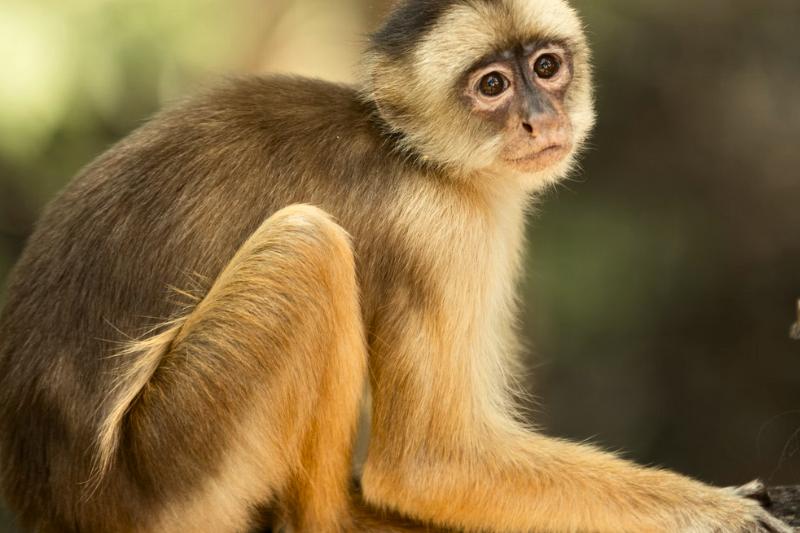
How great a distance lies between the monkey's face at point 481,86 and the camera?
24.6 feet

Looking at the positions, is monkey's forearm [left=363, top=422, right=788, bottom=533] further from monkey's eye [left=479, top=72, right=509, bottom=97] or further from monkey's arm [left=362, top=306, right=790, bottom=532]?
monkey's eye [left=479, top=72, right=509, bottom=97]

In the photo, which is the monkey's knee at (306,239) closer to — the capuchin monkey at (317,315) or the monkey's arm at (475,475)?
the capuchin monkey at (317,315)

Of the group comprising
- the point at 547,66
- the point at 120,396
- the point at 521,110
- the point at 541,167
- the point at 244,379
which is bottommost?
the point at 120,396

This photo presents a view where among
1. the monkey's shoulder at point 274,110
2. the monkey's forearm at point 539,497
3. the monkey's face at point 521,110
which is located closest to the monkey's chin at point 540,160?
the monkey's face at point 521,110

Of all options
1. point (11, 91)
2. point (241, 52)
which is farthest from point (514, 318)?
point (241, 52)

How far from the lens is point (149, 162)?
741 cm

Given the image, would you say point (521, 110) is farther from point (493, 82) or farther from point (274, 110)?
point (274, 110)

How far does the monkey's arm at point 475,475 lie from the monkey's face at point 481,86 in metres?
1.13

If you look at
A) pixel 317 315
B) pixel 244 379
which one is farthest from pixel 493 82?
pixel 244 379

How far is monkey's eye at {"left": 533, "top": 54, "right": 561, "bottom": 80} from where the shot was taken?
768 centimetres

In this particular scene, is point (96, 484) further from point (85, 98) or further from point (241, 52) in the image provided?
point (241, 52)

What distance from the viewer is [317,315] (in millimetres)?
6965

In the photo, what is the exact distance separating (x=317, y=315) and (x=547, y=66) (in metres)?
2.20

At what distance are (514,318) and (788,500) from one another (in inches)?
87.1
